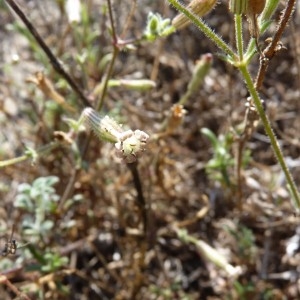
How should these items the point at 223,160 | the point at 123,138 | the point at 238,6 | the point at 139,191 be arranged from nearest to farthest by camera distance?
the point at 238,6 → the point at 123,138 → the point at 139,191 → the point at 223,160

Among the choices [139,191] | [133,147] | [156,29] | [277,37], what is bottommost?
[133,147]

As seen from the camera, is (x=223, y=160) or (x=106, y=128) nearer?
(x=106, y=128)

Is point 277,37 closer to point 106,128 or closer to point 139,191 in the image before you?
point 106,128

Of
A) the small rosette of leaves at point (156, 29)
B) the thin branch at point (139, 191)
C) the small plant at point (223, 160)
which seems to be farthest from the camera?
the small plant at point (223, 160)

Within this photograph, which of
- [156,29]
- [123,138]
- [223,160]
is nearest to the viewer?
[123,138]

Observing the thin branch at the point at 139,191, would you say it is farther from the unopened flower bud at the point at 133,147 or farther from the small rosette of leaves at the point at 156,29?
the unopened flower bud at the point at 133,147

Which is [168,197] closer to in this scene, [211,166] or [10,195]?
[211,166]

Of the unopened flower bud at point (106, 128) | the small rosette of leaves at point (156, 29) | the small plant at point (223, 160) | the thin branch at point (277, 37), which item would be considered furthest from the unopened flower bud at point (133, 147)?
the small plant at point (223, 160)

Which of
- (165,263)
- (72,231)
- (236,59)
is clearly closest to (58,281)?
(72,231)

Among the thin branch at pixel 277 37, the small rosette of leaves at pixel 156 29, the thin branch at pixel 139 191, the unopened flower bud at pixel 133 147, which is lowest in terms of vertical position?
the unopened flower bud at pixel 133 147

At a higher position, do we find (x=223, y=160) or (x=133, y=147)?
(x=223, y=160)

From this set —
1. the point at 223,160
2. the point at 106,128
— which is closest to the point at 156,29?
the point at 106,128
